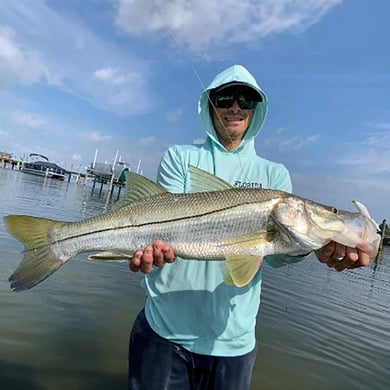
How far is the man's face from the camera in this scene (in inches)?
151

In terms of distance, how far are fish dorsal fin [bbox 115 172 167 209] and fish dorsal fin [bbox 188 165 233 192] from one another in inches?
10.9

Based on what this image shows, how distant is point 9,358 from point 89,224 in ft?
14.7

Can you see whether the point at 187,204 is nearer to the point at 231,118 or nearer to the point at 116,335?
the point at 231,118

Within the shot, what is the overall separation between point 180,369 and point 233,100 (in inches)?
96.2

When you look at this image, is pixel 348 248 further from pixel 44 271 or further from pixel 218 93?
pixel 44 271

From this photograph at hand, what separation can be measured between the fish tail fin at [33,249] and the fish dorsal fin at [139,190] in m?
0.62

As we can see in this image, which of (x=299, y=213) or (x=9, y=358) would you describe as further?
(x=9, y=358)

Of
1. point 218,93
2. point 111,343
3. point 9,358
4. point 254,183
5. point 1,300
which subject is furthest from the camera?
point 1,300

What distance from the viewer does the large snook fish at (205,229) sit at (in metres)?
2.98

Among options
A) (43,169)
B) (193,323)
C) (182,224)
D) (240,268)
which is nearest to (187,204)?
(182,224)

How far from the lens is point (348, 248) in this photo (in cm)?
295

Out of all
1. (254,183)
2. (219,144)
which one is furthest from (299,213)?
(219,144)

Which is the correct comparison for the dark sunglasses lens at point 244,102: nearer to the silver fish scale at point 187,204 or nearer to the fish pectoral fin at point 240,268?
the silver fish scale at point 187,204

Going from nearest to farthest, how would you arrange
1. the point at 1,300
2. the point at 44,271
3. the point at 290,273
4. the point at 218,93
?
1. the point at 44,271
2. the point at 218,93
3. the point at 1,300
4. the point at 290,273
